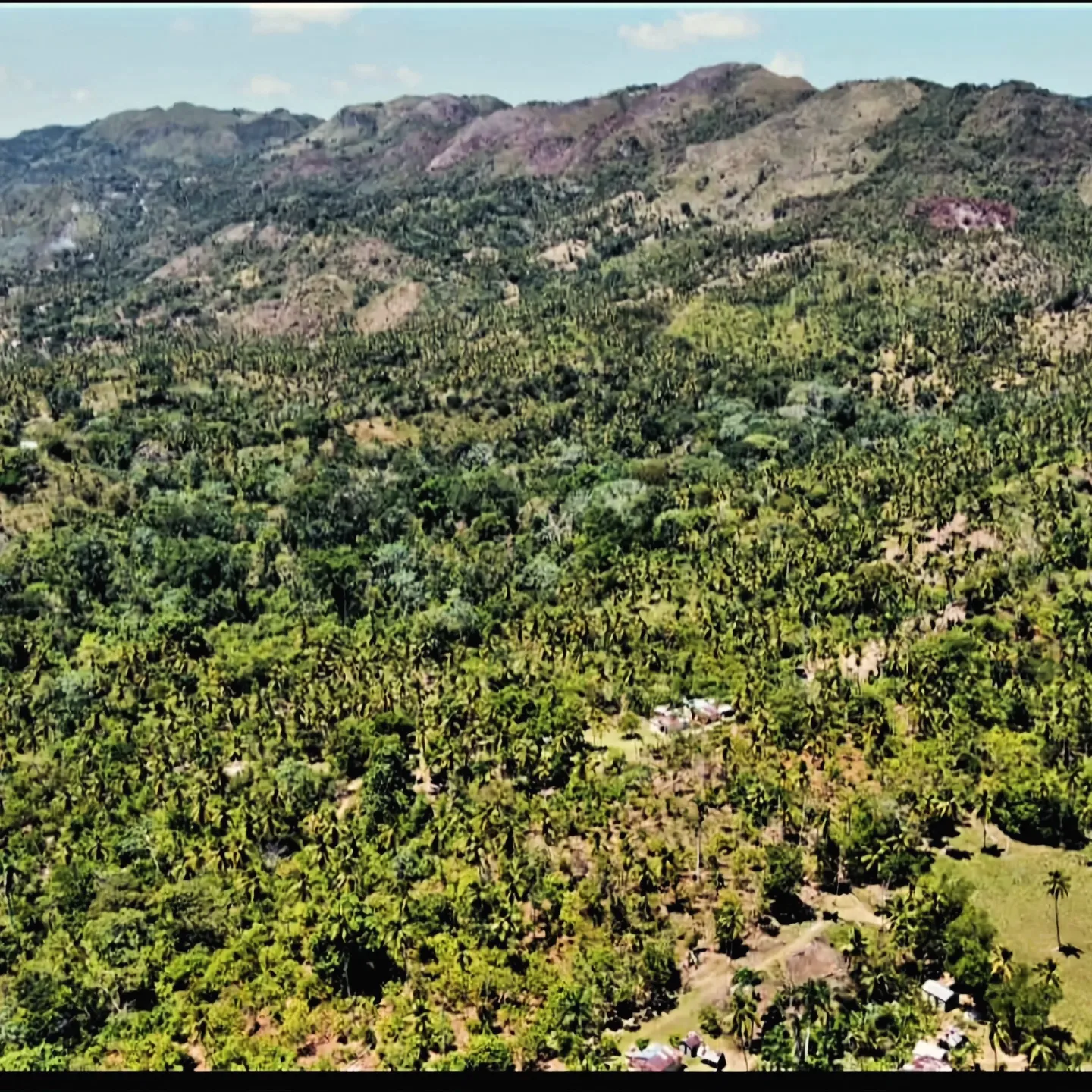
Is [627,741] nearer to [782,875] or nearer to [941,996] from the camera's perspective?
[782,875]

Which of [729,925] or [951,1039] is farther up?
[729,925]

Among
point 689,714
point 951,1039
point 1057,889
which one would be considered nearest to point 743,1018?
point 951,1039

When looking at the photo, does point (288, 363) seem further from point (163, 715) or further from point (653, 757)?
point (653, 757)

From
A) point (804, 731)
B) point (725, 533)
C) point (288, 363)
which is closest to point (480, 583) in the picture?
point (725, 533)

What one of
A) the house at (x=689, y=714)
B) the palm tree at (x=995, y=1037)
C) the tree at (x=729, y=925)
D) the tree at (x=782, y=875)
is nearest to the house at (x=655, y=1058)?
the tree at (x=729, y=925)

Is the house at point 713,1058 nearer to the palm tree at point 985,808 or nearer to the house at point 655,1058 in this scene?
the house at point 655,1058

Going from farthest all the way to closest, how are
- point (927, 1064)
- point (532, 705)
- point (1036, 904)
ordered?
point (532, 705) → point (1036, 904) → point (927, 1064)

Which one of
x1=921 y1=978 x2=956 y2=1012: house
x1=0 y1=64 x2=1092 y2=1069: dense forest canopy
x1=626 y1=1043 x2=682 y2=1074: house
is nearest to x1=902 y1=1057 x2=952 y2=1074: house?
x1=0 y1=64 x2=1092 y2=1069: dense forest canopy
